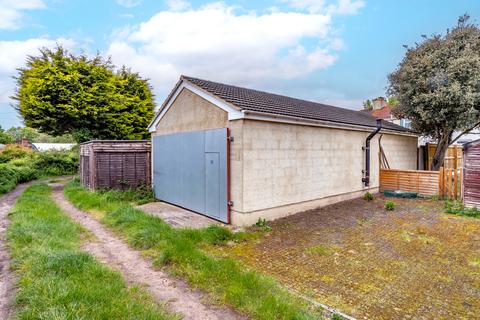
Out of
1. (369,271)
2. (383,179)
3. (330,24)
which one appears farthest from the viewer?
(383,179)

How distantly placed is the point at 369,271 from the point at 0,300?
17.9 feet

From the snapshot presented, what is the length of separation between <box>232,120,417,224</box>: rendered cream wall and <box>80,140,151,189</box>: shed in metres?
6.01

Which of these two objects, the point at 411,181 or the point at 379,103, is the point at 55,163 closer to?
the point at 411,181

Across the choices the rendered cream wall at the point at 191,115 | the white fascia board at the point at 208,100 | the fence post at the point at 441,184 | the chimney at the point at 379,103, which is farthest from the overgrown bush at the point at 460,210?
the chimney at the point at 379,103

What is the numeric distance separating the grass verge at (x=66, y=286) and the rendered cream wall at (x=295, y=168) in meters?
3.65

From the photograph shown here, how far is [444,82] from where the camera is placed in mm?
11805

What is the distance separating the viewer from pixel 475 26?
1210cm

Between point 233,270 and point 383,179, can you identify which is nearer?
point 233,270

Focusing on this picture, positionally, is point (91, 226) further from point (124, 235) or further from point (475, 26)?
point (475, 26)

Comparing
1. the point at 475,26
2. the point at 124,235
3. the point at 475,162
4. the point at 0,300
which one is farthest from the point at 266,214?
the point at 475,26

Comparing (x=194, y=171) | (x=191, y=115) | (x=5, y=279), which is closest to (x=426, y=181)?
(x=194, y=171)

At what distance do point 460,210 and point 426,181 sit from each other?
9.14ft

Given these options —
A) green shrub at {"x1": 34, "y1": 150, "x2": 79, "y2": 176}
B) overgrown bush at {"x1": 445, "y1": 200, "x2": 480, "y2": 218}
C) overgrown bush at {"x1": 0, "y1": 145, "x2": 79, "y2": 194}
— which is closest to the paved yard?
overgrown bush at {"x1": 445, "y1": 200, "x2": 480, "y2": 218}

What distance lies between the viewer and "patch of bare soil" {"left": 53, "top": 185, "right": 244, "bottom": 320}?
3357 millimetres
